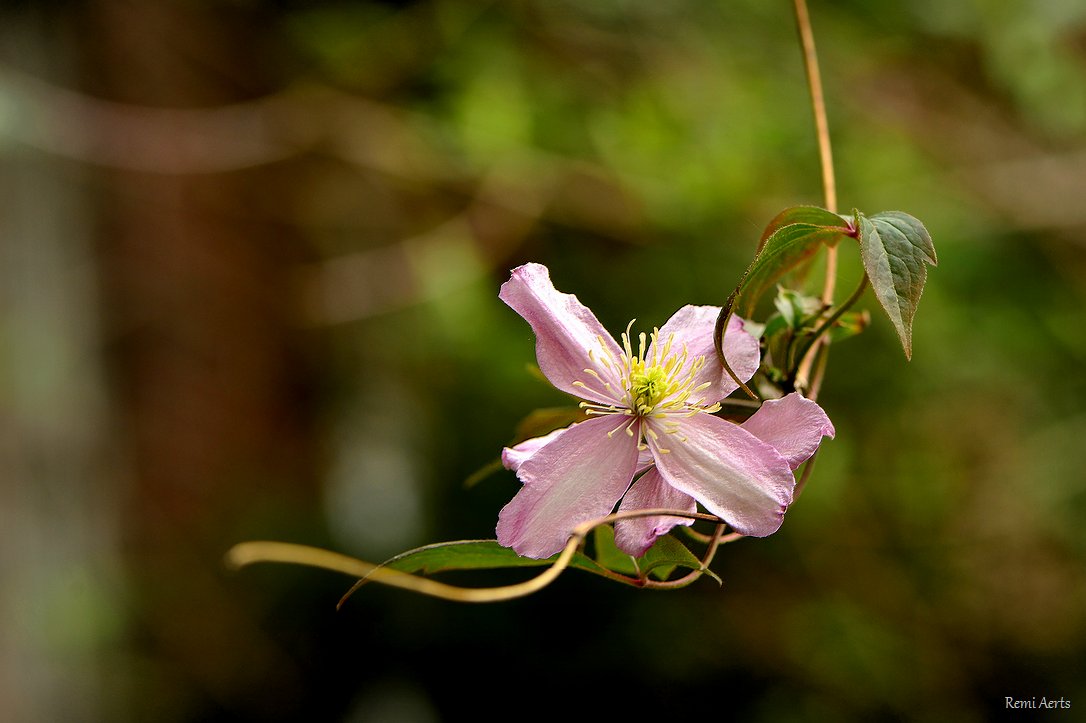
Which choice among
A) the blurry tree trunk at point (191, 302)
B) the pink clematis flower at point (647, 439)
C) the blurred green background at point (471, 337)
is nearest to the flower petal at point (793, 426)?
the pink clematis flower at point (647, 439)

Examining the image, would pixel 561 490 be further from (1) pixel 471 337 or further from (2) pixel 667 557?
(1) pixel 471 337

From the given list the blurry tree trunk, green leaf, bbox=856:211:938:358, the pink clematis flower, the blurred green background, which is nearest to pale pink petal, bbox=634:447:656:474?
the pink clematis flower

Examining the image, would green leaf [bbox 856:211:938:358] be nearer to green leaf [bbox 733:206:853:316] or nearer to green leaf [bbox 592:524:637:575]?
green leaf [bbox 733:206:853:316]

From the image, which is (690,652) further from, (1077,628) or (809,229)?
(809,229)

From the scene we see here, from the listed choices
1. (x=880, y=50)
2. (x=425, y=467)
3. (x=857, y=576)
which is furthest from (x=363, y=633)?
A: (x=880, y=50)

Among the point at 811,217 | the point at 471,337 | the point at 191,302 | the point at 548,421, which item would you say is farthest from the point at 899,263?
the point at 191,302

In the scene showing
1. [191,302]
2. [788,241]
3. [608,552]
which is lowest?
[608,552]

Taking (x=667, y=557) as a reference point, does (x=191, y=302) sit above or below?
above

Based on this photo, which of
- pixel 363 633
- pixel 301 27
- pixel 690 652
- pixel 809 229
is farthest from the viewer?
pixel 301 27
